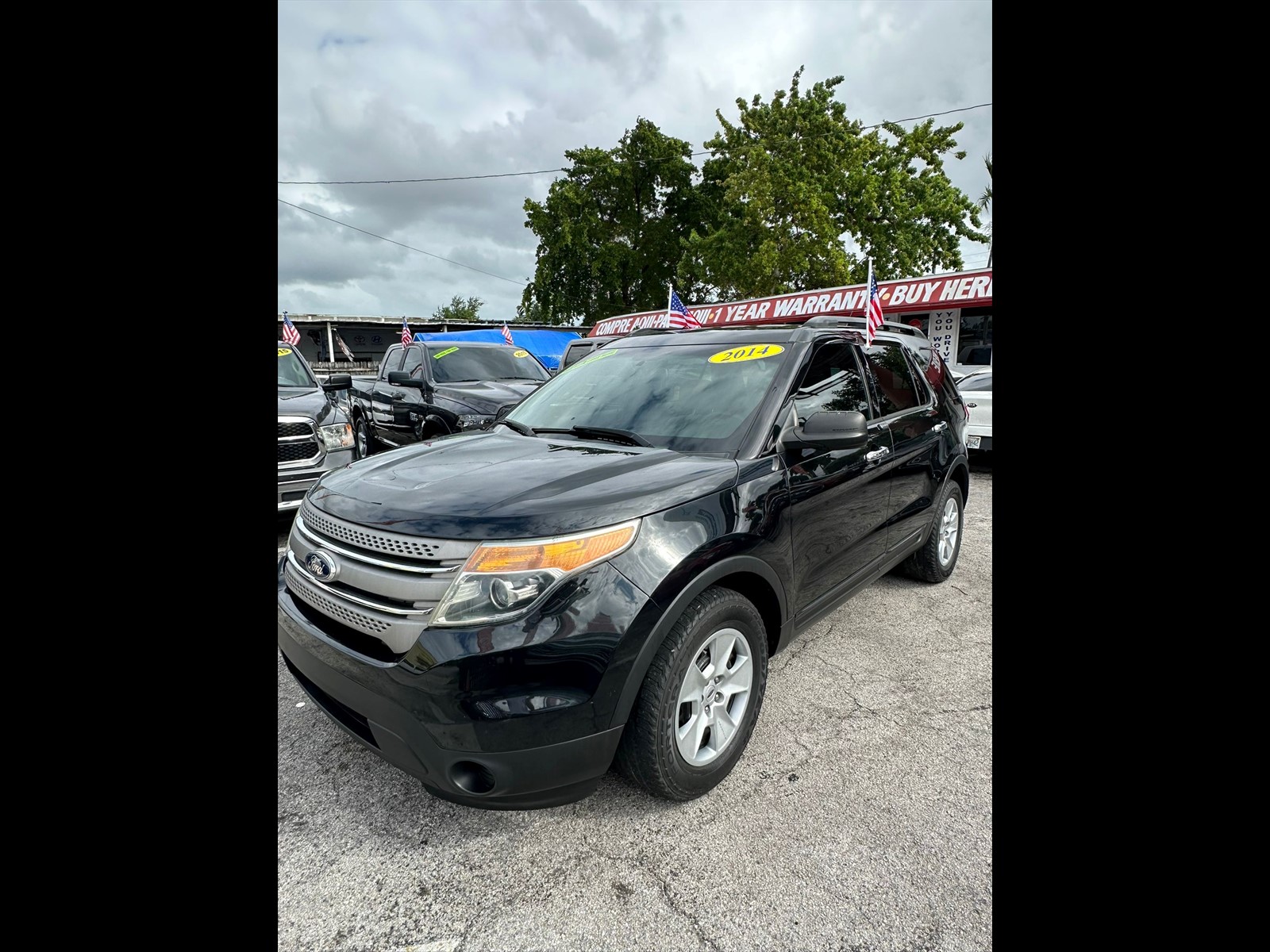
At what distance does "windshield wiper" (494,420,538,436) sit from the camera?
311 cm

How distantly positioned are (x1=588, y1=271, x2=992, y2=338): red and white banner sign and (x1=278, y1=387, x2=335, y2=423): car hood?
888cm

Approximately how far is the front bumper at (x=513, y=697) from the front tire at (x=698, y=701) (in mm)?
143

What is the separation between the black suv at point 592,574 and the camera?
70.2 inches

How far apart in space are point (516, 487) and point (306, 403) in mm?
4663

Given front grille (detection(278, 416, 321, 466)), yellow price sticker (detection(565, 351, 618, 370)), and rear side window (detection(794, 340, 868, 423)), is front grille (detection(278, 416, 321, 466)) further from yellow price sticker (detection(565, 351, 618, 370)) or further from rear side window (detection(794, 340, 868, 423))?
rear side window (detection(794, 340, 868, 423))

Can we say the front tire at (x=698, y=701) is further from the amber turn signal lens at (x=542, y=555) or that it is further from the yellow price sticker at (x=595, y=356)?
the yellow price sticker at (x=595, y=356)

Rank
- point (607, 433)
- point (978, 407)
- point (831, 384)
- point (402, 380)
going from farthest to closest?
point (978, 407)
point (402, 380)
point (831, 384)
point (607, 433)

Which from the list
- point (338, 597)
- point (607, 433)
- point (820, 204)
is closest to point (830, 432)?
point (607, 433)

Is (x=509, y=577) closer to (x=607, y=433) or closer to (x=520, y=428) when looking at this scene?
(x=607, y=433)

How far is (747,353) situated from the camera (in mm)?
3102

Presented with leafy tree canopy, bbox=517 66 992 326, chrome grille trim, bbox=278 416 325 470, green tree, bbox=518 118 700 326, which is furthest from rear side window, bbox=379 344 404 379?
green tree, bbox=518 118 700 326

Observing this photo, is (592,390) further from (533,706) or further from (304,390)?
(304,390)
